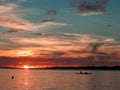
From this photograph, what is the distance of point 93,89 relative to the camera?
104750mm

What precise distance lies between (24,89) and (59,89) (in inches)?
466

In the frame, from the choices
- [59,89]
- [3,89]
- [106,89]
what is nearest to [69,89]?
[59,89]

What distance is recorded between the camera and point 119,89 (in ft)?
342

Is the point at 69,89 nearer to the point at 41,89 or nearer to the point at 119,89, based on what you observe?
the point at 41,89

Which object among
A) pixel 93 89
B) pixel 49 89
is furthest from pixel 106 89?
pixel 49 89

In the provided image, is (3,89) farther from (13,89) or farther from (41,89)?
(41,89)

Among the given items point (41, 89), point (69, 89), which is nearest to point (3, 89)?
point (41, 89)

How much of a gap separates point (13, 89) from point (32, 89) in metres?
6.17

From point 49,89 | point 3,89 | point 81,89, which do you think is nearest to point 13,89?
point 3,89

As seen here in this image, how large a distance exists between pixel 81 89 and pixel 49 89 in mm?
10606

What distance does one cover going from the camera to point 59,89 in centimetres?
10169

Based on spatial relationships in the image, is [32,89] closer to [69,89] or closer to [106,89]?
[69,89]

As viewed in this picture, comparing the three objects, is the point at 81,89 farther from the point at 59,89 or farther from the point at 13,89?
the point at 13,89

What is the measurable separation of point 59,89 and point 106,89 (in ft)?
50.8
